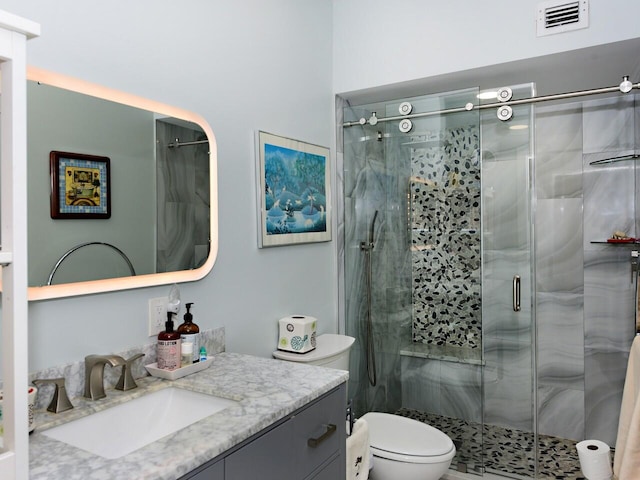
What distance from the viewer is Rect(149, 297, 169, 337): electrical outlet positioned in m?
1.69

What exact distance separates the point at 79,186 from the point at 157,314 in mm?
514

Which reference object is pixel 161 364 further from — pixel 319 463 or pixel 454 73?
pixel 454 73

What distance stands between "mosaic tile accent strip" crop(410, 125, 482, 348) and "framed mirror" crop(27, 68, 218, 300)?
1265 millimetres

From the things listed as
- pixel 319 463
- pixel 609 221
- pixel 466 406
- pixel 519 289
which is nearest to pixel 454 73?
pixel 519 289

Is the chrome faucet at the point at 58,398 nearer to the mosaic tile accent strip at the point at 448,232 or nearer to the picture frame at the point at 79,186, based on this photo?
the picture frame at the point at 79,186

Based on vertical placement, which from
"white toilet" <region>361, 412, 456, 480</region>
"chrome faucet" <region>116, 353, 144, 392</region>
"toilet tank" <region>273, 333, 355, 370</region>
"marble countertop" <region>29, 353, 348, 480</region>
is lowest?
"white toilet" <region>361, 412, 456, 480</region>


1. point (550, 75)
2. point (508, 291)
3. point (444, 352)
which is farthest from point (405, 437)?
point (550, 75)

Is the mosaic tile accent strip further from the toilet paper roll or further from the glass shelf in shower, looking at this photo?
the toilet paper roll

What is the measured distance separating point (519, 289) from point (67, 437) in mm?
2283

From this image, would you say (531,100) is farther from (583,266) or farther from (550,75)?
(583,266)

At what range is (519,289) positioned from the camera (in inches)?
105

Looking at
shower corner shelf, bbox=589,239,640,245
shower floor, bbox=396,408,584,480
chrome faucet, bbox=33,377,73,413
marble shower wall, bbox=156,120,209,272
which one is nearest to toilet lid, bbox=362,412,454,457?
shower floor, bbox=396,408,584,480

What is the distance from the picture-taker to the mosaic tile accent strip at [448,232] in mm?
2600

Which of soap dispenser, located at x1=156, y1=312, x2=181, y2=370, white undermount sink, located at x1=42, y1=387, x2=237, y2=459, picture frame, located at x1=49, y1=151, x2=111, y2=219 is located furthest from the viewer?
soap dispenser, located at x1=156, y1=312, x2=181, y2=370
